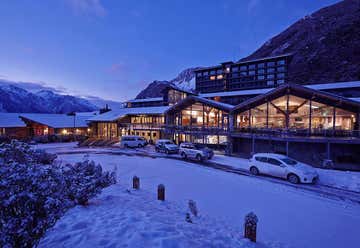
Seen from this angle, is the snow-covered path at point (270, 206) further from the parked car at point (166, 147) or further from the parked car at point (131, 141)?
the parked car at point (131, 141)

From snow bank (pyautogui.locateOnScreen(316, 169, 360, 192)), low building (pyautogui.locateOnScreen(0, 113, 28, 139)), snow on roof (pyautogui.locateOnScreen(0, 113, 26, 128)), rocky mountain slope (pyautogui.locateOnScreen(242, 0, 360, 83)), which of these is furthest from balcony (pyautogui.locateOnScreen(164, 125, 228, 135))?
rocky mountain slope (pyautogui.locateOnScreen(242, 0, 360, 83))

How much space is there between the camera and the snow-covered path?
674 centimetres

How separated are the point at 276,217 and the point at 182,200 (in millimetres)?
4317

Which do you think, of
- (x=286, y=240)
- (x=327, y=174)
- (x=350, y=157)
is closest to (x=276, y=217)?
(x=286, y=240)

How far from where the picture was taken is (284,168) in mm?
13367

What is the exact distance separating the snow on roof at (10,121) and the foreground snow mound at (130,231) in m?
41.9

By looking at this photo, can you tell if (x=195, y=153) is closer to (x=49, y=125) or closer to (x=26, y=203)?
(x=26, y=203)

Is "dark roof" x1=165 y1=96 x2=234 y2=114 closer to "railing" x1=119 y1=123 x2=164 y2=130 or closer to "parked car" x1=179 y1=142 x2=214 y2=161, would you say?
"railing" x1=119 y1=123 x2=164 y2=130

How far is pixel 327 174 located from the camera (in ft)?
47.7

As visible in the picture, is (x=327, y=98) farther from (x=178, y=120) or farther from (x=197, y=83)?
(x=197, y=83)

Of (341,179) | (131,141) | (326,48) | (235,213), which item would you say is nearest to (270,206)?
(235,213)

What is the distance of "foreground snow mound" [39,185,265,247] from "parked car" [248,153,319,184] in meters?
8.13

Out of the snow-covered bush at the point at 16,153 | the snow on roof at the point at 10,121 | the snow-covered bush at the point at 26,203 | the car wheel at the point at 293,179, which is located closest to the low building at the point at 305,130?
the car wheel at the point at 293,179

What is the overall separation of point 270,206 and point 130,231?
6.97m
